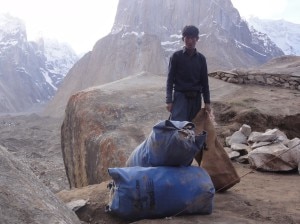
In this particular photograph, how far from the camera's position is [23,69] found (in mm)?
96375

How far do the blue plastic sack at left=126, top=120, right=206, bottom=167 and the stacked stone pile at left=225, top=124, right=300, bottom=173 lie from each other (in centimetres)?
208

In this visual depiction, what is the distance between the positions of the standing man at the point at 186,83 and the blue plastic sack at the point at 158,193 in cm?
123

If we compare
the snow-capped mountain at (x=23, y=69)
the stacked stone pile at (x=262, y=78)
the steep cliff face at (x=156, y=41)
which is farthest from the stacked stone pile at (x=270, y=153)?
the snow-capped mountain at (x=23, y=69)

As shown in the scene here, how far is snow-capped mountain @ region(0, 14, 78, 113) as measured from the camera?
8850 centimetres

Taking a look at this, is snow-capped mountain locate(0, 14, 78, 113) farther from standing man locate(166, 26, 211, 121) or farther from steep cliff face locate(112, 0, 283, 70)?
standing man locate(166, 26, 211, 121)

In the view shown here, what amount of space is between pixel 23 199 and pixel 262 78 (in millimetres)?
8417

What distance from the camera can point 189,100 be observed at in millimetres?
4469

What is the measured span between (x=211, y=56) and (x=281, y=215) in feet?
154

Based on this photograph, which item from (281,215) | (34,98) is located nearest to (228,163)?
(281,215)

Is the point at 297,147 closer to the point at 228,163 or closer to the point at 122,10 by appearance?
the point at 228,163

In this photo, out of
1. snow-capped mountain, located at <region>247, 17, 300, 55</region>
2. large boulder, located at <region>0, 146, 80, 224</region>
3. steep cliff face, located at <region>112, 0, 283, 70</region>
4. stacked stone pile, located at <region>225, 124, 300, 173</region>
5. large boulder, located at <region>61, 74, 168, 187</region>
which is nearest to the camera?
large boulder, located at <region>0, 146, 80, 224</region>

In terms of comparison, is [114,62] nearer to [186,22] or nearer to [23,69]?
[186,22]

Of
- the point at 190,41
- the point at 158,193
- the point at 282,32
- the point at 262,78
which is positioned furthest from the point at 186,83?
the point at 282,32

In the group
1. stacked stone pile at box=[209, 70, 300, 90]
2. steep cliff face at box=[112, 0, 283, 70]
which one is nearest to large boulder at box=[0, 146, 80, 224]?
stacked stone pile at box=[209, 70, 300, 90]
